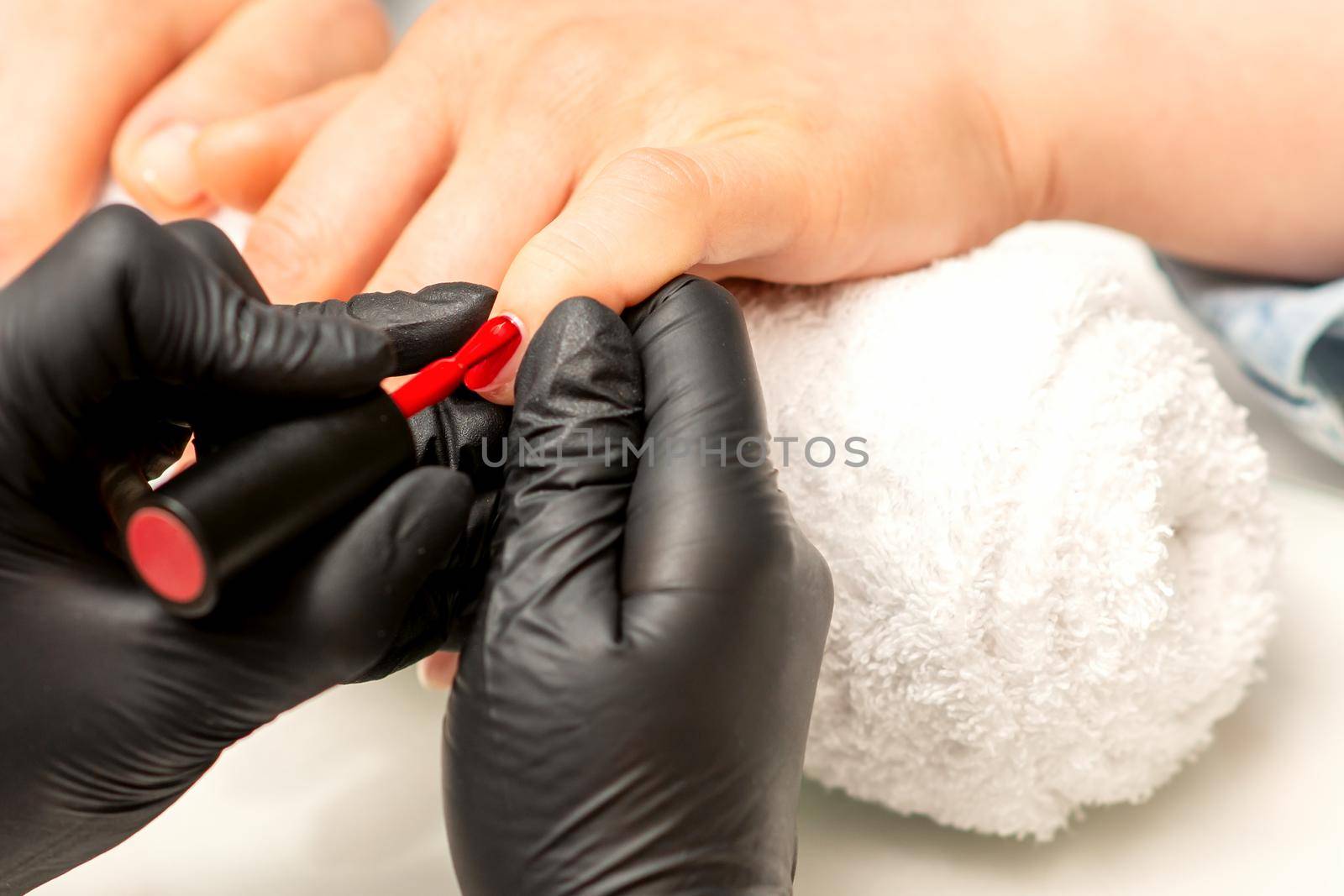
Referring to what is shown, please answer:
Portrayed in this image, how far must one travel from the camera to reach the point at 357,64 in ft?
3.77

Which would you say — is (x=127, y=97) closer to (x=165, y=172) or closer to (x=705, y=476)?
(x=165, y=172)

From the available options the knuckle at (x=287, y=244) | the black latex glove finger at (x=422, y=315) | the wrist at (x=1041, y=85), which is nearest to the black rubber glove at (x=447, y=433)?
the black latex glove finger at (x=422, y=315)

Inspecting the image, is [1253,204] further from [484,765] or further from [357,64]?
[357,64]

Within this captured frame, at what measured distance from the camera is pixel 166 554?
40cm

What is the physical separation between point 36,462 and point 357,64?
0.84 m

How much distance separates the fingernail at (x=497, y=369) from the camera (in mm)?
523

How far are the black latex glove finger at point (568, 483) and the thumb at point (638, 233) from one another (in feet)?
0.09

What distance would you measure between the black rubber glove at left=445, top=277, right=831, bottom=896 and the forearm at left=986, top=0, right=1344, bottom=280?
479 mm

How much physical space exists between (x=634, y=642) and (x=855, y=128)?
45 centimetres

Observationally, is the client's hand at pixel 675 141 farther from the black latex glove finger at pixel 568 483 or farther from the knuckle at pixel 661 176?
the black latex glove finger at pixel 568 483

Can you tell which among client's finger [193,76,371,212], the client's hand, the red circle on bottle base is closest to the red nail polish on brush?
the red circle on bottle base

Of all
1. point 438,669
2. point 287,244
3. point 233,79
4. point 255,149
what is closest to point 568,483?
point 438,669

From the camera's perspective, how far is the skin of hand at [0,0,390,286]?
3.02 feet

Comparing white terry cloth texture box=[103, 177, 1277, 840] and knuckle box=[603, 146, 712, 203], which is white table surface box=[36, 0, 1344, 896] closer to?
white terry cloth texture box=[103, 177, 1277, 840]
